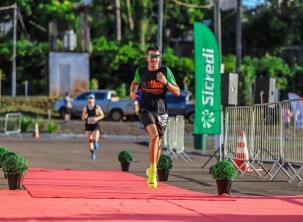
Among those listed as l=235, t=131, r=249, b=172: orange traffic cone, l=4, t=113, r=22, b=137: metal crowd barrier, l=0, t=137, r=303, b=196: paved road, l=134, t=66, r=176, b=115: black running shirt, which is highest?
l=134, t=66, r=176, b=115: black running shirt

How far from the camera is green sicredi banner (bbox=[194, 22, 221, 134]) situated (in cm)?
2130

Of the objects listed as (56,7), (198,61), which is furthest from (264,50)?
(198,61)

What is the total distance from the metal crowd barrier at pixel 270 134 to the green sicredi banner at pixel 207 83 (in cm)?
143

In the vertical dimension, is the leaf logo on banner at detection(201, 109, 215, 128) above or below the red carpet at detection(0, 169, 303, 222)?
above

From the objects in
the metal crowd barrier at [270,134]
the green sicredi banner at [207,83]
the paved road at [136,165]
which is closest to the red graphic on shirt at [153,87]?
the paved road at [136,165]

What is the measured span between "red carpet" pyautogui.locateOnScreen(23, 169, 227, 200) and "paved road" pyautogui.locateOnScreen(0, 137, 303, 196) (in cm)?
59

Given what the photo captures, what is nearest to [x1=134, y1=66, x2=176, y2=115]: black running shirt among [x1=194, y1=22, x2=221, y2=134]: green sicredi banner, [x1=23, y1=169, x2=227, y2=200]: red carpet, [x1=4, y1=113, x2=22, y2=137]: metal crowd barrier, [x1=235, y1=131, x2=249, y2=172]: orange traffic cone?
[x1=23, y1=169, x2=227, y2=200]: red carpet

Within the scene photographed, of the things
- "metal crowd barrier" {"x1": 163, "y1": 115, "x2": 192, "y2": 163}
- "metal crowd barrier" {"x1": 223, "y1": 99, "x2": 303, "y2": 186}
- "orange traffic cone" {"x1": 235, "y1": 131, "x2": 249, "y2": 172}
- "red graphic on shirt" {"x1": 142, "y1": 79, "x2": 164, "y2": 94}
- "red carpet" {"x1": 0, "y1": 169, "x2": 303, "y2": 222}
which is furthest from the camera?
"metal crowd barrier" {"x1": 163, "y1": 115, "x2": 192, "y2": 163}

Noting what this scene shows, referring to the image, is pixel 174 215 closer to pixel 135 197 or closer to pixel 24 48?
pixel 135 197

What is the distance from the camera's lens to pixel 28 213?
9.34 meters

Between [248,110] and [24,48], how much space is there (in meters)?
39.9

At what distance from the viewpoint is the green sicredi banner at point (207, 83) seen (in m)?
21.3

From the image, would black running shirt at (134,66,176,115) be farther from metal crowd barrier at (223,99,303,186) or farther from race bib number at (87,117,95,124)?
race bib number at (87,117,95,124)

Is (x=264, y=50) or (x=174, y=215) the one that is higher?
(x=264, y=50)
